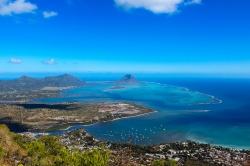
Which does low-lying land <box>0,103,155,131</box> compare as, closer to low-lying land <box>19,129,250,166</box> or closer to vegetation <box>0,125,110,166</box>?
low-lying land <box>19,129,250,166</box>

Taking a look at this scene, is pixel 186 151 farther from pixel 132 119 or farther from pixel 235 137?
pixel 132 119

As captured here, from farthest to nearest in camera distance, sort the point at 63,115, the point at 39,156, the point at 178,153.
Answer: the point at 63,115
the point at 178,153
the point at 39,156

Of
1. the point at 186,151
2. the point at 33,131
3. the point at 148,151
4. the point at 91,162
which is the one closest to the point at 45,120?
the point at 33,131

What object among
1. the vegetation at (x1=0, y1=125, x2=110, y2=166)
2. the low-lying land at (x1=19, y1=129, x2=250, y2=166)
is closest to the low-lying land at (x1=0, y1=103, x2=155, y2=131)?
the low-lying land at (x1=19, y1=129, x2=250, y2=166)

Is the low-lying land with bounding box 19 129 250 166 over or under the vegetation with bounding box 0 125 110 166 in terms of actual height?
under

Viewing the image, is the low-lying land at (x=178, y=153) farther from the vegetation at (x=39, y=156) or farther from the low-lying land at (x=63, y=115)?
the low-lying land at (x=63, y=115)

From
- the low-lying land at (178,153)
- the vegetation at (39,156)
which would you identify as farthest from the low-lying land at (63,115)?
the vegetation at (39,156)

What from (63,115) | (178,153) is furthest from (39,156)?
(63,115)

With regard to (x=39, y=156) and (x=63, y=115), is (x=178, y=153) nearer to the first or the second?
(x=39, y=156)
